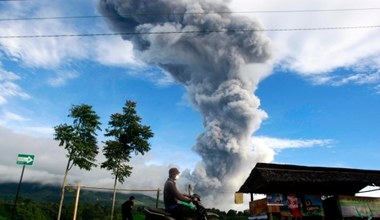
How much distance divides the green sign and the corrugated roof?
1198 centimetres

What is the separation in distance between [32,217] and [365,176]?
5329 cm

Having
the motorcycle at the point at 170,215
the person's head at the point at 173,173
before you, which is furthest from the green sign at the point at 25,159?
the person's head at the point at 173,173

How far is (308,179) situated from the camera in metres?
18.6

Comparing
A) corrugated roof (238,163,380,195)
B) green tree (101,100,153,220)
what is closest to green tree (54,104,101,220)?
green tree (101,100,153,220)

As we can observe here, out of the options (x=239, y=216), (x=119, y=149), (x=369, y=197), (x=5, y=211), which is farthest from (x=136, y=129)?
(x=5, y=211)

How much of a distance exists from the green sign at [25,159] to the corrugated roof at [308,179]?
39.3ft

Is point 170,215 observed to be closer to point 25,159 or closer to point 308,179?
point 25,159

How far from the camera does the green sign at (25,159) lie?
1580 centimetres

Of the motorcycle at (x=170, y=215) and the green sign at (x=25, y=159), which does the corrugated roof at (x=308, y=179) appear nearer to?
the motorcycle at (x=170, y=215)

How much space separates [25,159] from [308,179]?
1510cm

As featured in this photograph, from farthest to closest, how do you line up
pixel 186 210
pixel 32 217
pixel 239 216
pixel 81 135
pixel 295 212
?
1. pixel 239 216
2. pixel 32 217
3. pixel 81 135
4. pixel 295 212
5. pixel 186 210

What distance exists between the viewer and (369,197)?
1911 cm

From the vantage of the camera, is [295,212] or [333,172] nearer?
[295,212]

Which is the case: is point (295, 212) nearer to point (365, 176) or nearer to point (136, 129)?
point (365, 176)
